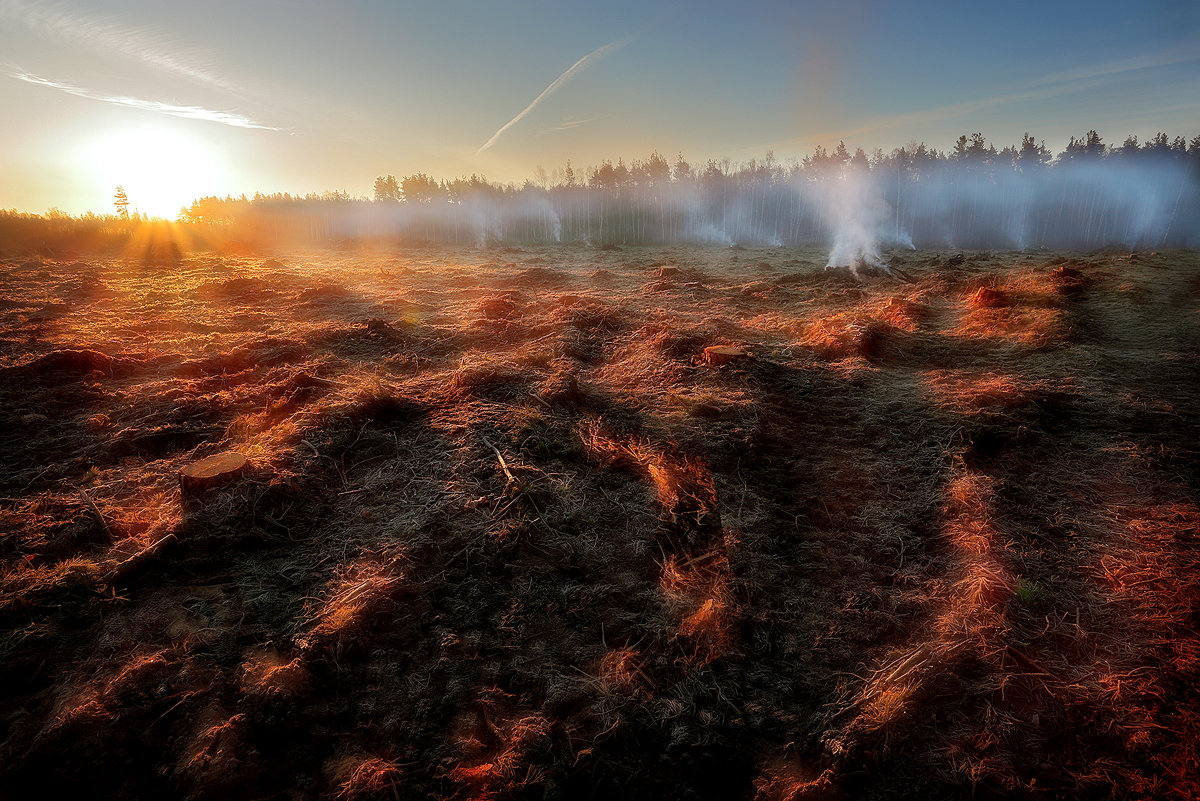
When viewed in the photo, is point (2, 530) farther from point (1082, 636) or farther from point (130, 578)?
point (1082, 636)

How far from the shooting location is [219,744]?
2.64m

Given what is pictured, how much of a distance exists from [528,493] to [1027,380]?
8.10 m

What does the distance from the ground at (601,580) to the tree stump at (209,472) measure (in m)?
0.07

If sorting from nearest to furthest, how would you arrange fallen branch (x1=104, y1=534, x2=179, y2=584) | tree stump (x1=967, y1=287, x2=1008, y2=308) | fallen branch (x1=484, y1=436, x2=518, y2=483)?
fallen branch (x1=104, y1=534, x2=179, y2=584) → fallen branch (x1=484, y1=436, x2=518, y2=483) → tree stump (x1=967, y1=287, x2=1008, y2=308)

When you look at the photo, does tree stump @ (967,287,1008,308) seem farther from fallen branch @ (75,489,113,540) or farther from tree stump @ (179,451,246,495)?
fallen branch @ (75,489,113,540)

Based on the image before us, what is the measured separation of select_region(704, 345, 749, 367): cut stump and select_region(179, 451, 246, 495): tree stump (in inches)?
256

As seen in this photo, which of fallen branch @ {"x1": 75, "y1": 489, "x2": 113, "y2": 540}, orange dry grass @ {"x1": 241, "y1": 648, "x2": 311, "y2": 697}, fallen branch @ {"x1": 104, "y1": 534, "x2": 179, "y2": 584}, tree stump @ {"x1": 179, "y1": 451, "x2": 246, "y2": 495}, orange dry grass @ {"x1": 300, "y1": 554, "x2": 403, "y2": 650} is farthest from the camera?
tree stump @ {"x1": 179, "y1": 451, "x2": 246, "y2": 495}

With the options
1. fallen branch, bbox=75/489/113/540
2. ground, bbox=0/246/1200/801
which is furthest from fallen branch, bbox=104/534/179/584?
fallen branch, bbox=75/489/113/540

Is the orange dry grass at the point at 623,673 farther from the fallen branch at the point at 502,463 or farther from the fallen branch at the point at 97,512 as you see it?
the fallen branch at the point at 97,512

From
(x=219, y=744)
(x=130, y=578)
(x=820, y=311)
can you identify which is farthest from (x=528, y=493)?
(x=820, y=311)

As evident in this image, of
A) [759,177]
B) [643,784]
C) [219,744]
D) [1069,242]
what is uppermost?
[759,177]

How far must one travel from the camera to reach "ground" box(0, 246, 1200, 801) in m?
2.68

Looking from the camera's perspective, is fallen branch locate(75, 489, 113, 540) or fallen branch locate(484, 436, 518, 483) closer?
fallen branch locate(75, 489, 113, 540)

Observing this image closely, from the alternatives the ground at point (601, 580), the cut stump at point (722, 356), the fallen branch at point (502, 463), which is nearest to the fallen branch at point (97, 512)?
the ground at point (601, 580)
